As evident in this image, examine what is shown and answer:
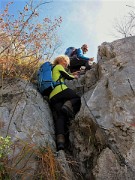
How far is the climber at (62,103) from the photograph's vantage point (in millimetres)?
5988

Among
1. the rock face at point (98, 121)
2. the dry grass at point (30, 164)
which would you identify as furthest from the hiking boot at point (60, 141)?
the dry grass at point (30, 164)

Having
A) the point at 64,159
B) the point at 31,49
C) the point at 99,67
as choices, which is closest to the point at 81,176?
the point at 64,159

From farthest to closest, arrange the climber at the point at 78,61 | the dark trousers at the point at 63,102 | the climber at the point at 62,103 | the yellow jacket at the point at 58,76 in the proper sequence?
the climber at the point at 78,61, the yellow jacket at the point at 58,76, the dark trousers at the point at 63,102, the climber at the point at 62,103

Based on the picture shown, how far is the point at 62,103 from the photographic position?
21.0ft

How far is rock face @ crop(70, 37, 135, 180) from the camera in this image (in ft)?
15.9

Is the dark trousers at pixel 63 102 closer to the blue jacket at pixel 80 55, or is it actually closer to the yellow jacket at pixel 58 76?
the yellow jacket at pixel 58 76

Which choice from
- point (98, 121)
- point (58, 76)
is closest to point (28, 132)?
point (98, 121)

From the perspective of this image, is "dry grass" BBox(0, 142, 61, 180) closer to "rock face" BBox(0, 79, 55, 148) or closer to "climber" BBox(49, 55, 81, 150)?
"rock face" BBox(0, 79, 55, 148)

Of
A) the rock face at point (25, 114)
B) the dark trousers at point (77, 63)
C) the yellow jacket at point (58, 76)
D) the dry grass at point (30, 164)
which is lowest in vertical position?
the dry grass at point (30, 164)

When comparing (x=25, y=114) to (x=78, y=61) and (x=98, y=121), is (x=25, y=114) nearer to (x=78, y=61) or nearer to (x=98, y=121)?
(x=98, y=121)

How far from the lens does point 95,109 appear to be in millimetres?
5586

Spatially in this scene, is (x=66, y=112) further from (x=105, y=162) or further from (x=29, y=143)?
(x=105, y=162)

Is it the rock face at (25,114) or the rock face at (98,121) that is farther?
the rock face at (25,114)

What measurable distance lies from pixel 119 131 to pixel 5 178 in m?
2.08
